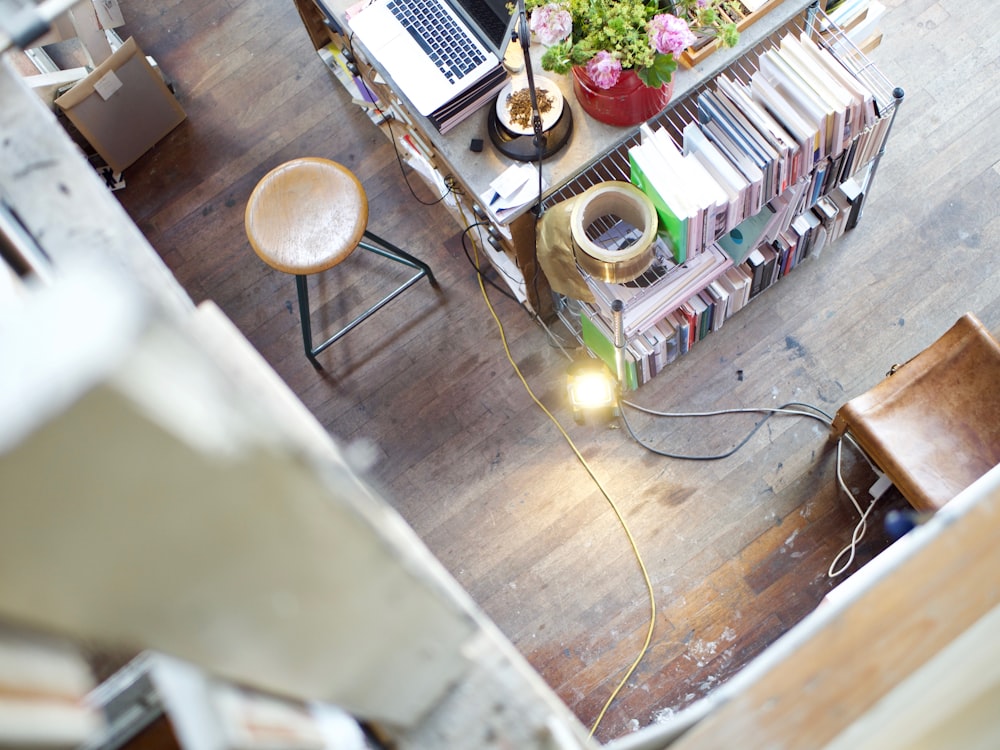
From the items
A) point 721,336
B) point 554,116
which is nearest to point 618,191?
point 554,116

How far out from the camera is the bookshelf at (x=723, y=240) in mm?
2400

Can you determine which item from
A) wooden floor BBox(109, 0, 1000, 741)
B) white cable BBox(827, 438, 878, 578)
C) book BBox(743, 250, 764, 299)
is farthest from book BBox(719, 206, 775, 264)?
white cable BBox(827, 438, 878, 578)

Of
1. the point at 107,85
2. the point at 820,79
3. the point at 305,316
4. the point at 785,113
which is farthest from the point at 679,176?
the point at 107,85

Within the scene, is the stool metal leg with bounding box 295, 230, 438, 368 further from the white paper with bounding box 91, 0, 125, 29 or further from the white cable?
the white cable

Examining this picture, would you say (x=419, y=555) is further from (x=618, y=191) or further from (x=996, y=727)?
(x=618, y=191)

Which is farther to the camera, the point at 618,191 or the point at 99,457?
the point at 618,191

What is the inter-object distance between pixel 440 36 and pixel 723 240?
99 centimetres

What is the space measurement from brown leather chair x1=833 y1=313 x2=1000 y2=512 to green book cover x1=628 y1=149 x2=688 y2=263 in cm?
70

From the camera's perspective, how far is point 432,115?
7.91 ft

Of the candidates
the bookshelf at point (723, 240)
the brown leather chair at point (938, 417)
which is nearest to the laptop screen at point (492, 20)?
the bookshelf at point (723, 240)

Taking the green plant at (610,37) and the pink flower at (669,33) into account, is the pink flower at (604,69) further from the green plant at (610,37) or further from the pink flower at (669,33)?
the pink flower at (669,33)

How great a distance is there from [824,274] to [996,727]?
2.52m

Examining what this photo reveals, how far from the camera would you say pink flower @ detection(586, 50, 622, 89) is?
2.04 meters

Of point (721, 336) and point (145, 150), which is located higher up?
point (145, 150)
